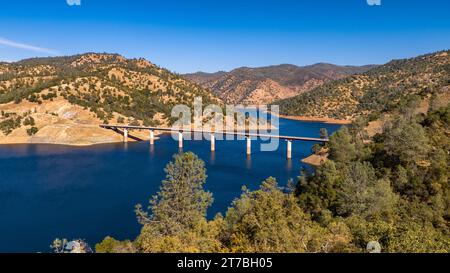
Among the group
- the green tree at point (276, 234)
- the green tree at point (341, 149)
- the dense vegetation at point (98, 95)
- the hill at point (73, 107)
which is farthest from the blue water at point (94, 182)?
the dense vegetation at point (98, 95)

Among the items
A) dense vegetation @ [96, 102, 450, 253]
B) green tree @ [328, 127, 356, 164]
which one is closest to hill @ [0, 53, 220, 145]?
green tree @ [328, 127, 356, 164]

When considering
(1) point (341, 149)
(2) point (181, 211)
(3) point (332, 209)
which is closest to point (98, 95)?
(1) point (341, 149)

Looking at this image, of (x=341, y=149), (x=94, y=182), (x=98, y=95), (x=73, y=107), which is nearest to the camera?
(x=341, y=149)

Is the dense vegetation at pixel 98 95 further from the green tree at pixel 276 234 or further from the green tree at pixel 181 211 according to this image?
the green tree at pixel 276 234

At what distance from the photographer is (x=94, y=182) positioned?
7475 centimetres

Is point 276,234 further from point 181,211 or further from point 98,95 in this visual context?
point 98,95

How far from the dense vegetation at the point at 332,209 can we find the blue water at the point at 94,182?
36.3 feet

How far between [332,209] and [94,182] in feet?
160

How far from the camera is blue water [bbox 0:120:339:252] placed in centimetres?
4881

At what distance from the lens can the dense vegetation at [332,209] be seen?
74.9ft

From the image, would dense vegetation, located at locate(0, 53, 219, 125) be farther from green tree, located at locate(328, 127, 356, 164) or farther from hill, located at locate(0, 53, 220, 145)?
green tree, located at locate(328, 127, 356, 164)

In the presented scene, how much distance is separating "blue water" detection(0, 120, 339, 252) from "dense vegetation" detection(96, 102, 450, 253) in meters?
11.1

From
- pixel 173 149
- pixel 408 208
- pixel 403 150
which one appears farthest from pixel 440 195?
pixel 173 149

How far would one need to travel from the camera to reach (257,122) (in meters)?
186
